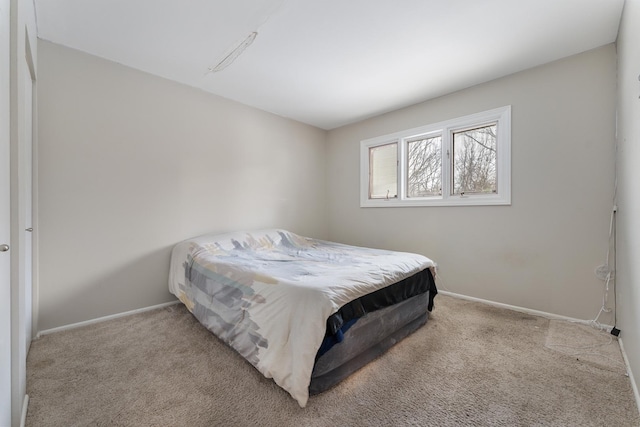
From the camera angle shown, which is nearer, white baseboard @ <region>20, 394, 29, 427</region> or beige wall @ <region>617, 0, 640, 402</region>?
white baseboard @ <region>20, 394, 29, 427</region>

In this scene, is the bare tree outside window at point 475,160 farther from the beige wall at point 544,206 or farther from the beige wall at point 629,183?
the beige wall at point 629,183

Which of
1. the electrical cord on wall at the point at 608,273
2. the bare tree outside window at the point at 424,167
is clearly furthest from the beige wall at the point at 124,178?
the electrical cord on wall at the point at 608,273

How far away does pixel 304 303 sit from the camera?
4.41 feet

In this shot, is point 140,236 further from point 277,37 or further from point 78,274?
point 277,37

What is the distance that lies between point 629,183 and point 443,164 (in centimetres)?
156

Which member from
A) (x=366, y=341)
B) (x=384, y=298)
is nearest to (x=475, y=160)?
(x=384, y=298)

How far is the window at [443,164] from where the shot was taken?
262 centimetres

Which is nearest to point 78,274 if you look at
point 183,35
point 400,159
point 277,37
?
point 183,35

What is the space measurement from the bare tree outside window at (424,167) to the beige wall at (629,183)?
145 centimetres
